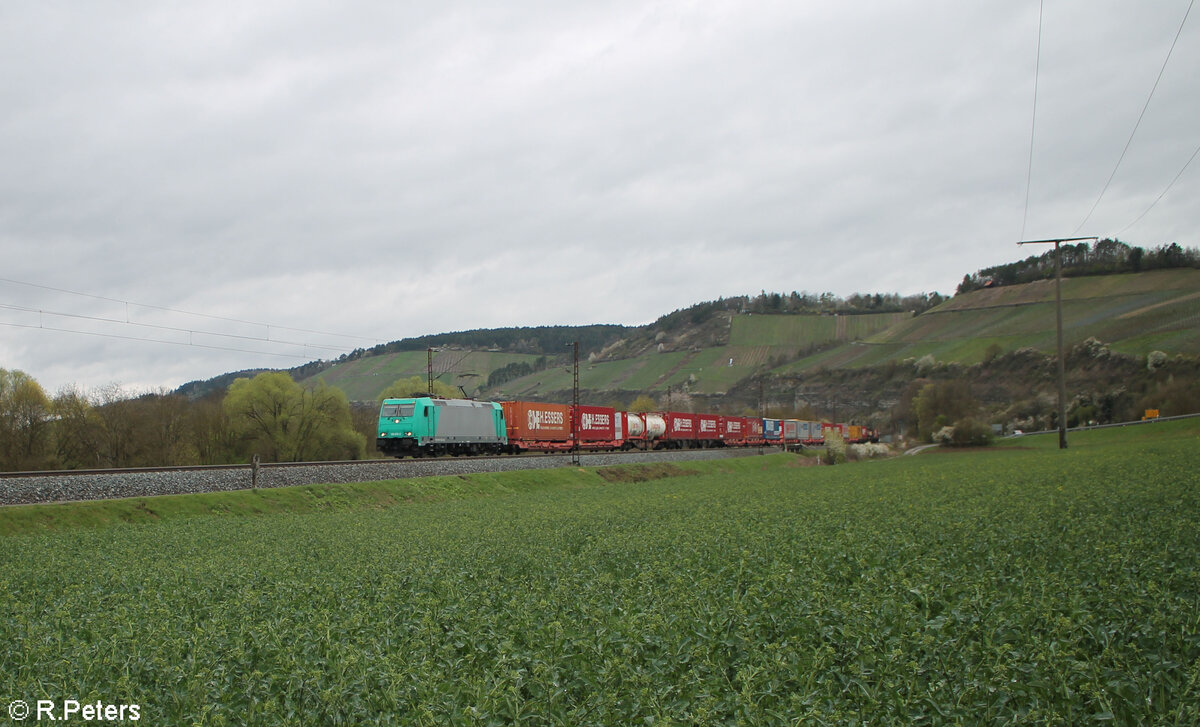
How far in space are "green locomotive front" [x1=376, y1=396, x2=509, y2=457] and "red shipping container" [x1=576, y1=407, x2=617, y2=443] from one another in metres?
11.9

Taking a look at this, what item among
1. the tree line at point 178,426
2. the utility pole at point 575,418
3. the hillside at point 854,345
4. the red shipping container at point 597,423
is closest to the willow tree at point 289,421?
the tree line at point 178,426

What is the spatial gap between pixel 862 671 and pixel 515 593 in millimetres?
4162

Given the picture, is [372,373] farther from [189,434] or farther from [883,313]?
[883,313]

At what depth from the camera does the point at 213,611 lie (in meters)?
8.74

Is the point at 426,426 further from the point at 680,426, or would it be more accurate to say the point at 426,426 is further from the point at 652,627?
the point at 652,627

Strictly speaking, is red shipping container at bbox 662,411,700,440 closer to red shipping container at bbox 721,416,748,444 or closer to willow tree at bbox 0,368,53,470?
red shipping container at bbox 721,416,748,444

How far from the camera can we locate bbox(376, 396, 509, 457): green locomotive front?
143ft

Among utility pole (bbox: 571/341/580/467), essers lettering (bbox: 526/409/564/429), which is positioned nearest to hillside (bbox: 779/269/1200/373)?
utility pole (bbox: 571/341/580/467)

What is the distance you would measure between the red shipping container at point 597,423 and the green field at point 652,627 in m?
45.2

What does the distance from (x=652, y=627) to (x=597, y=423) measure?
55.5 meters

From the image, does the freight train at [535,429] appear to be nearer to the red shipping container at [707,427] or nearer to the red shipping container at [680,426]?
the red shipping container at [680,426]

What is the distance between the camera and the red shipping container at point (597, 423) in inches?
2360

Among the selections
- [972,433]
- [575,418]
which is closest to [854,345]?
[972,433]

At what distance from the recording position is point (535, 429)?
54.7m
